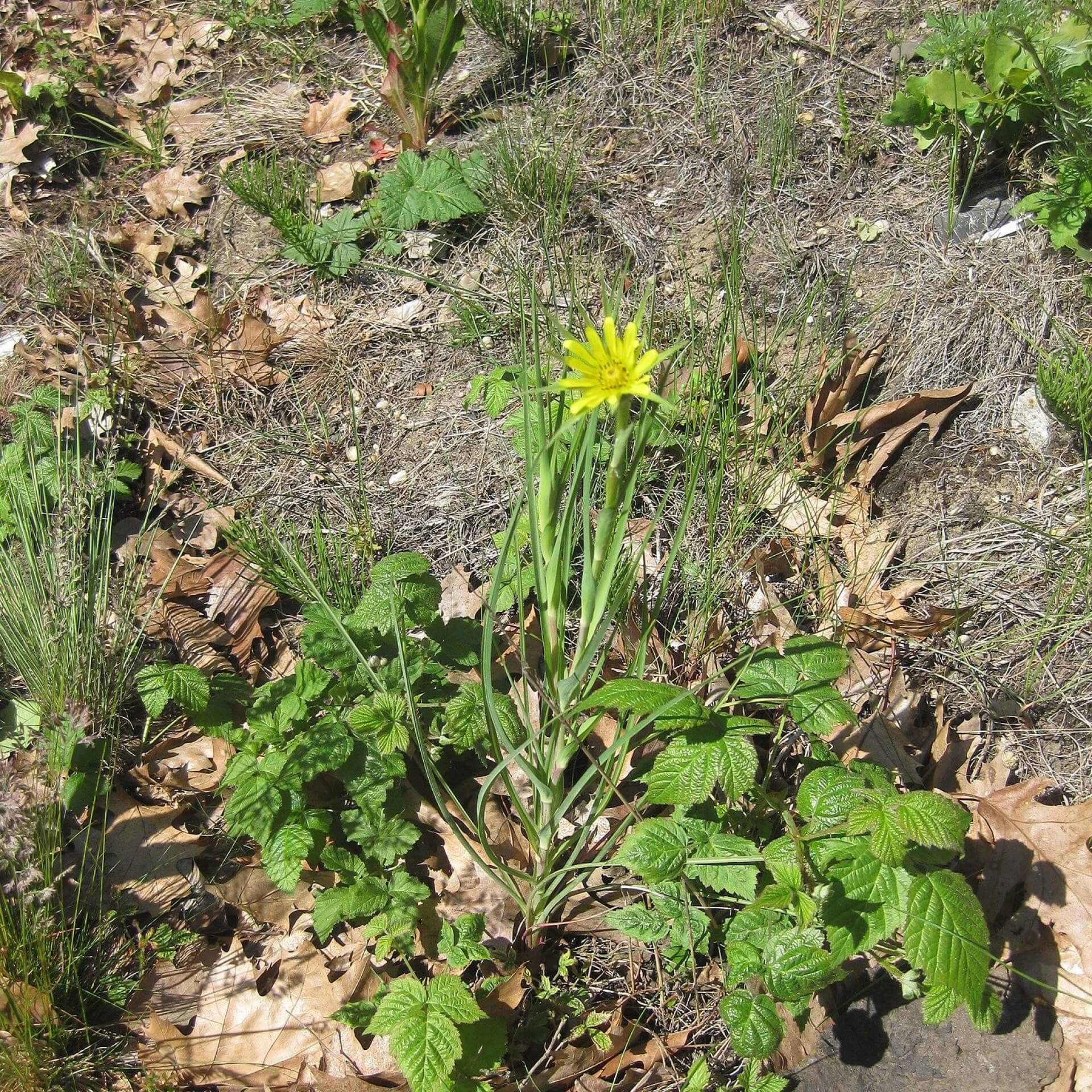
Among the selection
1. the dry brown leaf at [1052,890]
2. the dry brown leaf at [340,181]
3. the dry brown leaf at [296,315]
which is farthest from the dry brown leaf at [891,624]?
the dry brown leaf at [340,181]

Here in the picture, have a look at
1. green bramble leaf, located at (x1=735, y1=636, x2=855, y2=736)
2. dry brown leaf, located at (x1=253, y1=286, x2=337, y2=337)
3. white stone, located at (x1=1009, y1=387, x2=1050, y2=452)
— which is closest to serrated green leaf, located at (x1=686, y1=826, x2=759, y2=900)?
green bramble leaf, located at (x1=735, y1=636, x2=855, y2=736)

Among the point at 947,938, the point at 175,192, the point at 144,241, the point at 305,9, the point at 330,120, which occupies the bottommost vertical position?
the point at 947,938

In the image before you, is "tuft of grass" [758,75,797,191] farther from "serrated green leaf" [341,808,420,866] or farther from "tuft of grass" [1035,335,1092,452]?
"serrated green leaf" [341,808,420,866]

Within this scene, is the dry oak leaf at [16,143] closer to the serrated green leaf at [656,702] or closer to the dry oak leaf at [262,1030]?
the dry oak leaf at [262,1030]

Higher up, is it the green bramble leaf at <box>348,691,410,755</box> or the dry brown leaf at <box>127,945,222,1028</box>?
the green bramble leaf at <box>348,691,410,755</box>

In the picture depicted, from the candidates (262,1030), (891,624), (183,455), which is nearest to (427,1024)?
(262,1030)

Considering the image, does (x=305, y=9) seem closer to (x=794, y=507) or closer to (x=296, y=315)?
(x=296, y=315)
